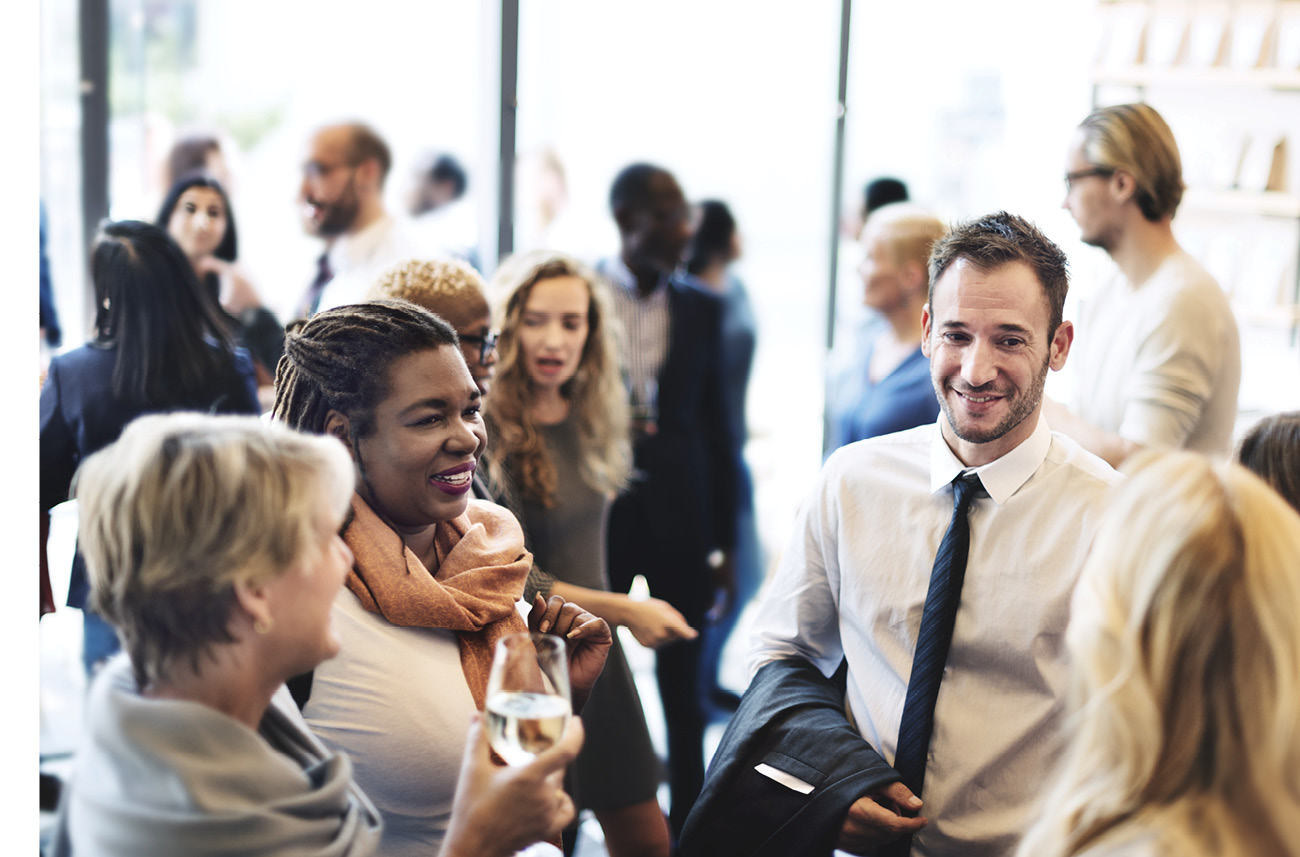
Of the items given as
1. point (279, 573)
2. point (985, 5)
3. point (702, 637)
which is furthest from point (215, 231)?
point (985, 5)

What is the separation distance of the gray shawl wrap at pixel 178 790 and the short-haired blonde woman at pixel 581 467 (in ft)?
3.27

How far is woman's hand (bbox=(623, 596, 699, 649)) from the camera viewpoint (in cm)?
203

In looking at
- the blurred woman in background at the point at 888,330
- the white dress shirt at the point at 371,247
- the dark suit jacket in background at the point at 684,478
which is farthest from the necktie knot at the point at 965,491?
the white dress shirt at the point at 371,247

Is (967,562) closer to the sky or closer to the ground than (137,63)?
closer to the ground

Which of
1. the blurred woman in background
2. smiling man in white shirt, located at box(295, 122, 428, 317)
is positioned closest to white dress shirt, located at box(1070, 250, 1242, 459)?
the blurred woman in background

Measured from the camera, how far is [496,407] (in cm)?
246

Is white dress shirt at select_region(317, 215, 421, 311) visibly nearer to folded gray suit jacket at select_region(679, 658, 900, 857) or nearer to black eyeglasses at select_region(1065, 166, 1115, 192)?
black eyeglasses at select_region(1065, 166, 1115, 192)

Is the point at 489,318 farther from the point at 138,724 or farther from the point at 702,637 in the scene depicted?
the point at 702,637

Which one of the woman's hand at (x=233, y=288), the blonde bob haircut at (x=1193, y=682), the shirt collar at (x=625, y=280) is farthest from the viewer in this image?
the woman's hand at (x=233, y=288)

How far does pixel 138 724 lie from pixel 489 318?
48.9 inches

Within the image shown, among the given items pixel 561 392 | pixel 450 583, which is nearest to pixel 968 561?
pixel 450 583

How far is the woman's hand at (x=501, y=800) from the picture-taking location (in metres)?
1.17

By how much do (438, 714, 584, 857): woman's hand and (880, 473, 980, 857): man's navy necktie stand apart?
0.67 meters

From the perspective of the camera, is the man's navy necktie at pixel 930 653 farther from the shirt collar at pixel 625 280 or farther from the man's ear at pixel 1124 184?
the shirt collar at pixel 625 280
